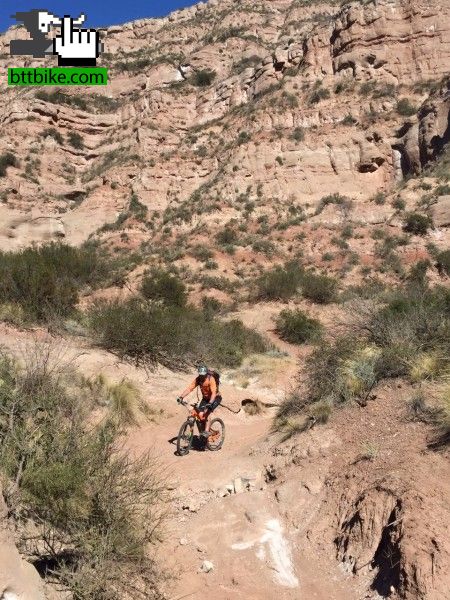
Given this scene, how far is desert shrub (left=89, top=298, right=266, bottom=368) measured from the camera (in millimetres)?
10203

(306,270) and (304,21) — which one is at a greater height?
(304,21)

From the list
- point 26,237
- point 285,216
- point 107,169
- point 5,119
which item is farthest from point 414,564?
point 5,119

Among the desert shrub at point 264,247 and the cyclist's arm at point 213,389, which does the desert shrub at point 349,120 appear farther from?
the cyclist's arm at point 213,389

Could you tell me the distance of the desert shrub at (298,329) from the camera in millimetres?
15305

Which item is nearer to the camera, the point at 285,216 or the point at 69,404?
the point at 69,404

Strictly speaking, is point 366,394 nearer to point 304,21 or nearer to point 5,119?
point 5,119

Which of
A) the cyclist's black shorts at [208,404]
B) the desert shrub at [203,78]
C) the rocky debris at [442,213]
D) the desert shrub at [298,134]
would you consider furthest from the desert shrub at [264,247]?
the desert shrub at [203,78]

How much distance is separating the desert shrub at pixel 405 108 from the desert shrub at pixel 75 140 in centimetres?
2619

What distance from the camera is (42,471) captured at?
12.2ft

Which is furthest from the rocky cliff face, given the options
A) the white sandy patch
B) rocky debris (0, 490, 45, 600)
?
rocky debris (0, 490, 45, 600)

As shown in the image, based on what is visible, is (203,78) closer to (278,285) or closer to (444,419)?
(278,285)

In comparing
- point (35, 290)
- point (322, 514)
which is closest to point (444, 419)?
point (322, 514)

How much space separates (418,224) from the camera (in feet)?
75.6

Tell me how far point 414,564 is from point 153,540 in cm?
233
